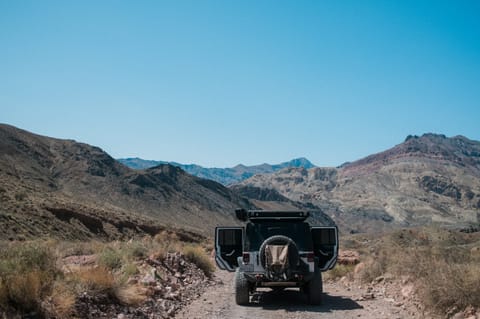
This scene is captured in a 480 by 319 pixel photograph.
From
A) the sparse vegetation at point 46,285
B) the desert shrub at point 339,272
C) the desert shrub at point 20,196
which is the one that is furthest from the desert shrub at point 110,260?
the desert shrub at point 20,196

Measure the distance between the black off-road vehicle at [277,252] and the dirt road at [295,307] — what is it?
0.48 meters

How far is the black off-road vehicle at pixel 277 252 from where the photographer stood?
11023mm

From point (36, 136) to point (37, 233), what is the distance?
56723mm

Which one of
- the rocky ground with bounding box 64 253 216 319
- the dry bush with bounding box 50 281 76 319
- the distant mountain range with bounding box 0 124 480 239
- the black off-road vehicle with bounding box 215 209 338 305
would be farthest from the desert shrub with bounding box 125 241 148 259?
the distant mountain range with bounding box 0 124 480 239

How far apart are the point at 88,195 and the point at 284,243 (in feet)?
200

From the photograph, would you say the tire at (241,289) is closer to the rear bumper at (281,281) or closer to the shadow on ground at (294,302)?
the rear bumper at (281,281)

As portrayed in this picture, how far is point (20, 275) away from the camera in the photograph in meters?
7.39

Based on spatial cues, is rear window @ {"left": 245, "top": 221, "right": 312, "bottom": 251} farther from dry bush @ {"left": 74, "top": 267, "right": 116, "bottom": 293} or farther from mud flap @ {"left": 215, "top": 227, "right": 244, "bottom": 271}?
dry bush @ {"left": 74, "top": 267, "right": 116, "bottom": 293}

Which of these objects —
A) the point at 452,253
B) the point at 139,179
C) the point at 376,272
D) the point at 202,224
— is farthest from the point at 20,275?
the point at 139,179

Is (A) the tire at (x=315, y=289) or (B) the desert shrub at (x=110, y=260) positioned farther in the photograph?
(B) the desert shrub at (x=110, y=260)

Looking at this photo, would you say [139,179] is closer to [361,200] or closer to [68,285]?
[68,285]

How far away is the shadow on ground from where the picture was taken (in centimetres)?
1097

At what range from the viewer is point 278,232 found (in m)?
12.0

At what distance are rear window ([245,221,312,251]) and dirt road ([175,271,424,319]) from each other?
148cm
